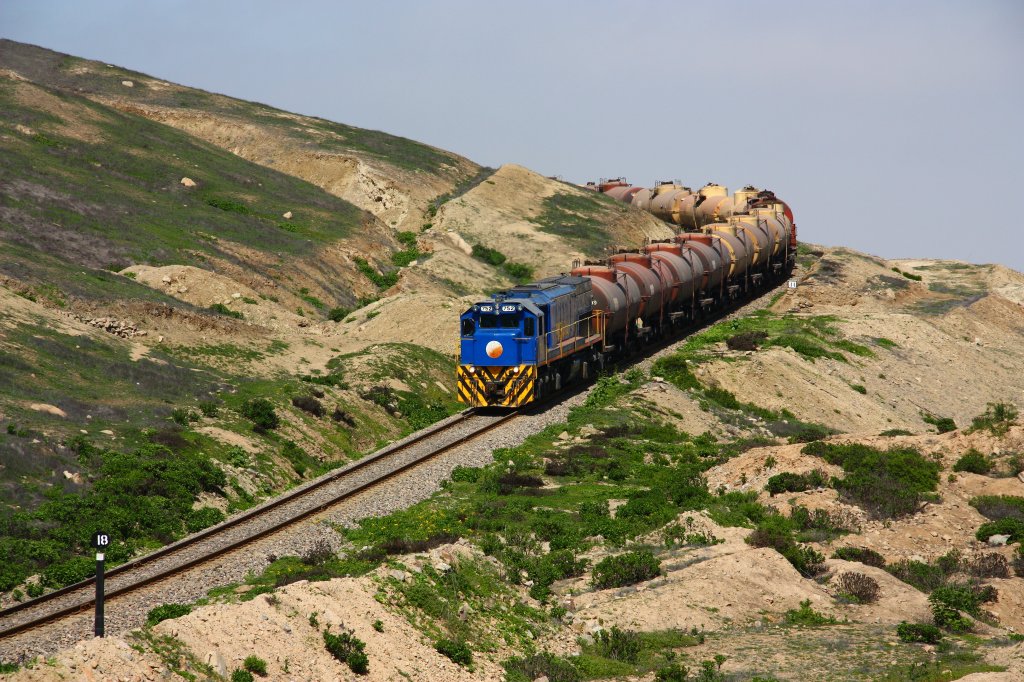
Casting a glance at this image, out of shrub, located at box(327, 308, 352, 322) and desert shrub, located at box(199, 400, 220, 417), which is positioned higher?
shrub, located at box(327, 308, 352, 322)

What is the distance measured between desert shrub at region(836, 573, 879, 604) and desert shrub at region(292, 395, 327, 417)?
2057 centimetres

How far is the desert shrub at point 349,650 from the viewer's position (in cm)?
2120

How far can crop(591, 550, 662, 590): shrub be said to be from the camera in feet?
91.8

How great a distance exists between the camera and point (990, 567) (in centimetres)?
2970

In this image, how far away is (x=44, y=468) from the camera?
31594mm

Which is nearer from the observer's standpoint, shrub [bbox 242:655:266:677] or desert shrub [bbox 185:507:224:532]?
shrub [bbox 242:655:266:677]

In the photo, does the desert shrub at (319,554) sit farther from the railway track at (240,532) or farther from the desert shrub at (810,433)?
the desert shrub at (810,433)

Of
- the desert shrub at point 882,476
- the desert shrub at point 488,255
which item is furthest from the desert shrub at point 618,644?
the desert shrub at point 488,255

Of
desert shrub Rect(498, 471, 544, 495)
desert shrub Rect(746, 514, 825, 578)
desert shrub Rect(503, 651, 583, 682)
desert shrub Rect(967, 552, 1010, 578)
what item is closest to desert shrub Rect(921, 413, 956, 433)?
desert shrub Rect(967, 552, 1010, 578)

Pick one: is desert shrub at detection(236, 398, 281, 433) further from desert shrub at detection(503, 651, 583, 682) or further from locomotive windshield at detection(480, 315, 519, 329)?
desert shrub at detection(503, 651, 583, 682)

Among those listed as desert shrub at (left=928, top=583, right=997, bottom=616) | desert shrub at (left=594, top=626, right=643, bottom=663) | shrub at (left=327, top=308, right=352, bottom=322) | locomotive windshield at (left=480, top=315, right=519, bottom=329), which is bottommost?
desert shrub at (left=594, top=626, right=643, bottom=663)

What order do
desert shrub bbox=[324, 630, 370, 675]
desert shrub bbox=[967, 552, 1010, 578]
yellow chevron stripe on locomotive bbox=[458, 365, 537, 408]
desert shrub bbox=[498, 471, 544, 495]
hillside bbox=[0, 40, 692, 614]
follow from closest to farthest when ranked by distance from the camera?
desert shrub bbox=[324, 630, 370, 675]
desert shrub bbox=[967, 552, 1010, 578]
hillside bbox=[0, 40, 692, 614]
desert shrub bbox=[498, 471, 544, 495]
yellow chevron stripe on locomotive bbox=[458, 365, 537, 408]

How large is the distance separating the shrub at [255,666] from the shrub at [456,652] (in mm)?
4108

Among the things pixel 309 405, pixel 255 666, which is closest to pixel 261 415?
pixel 309 405
